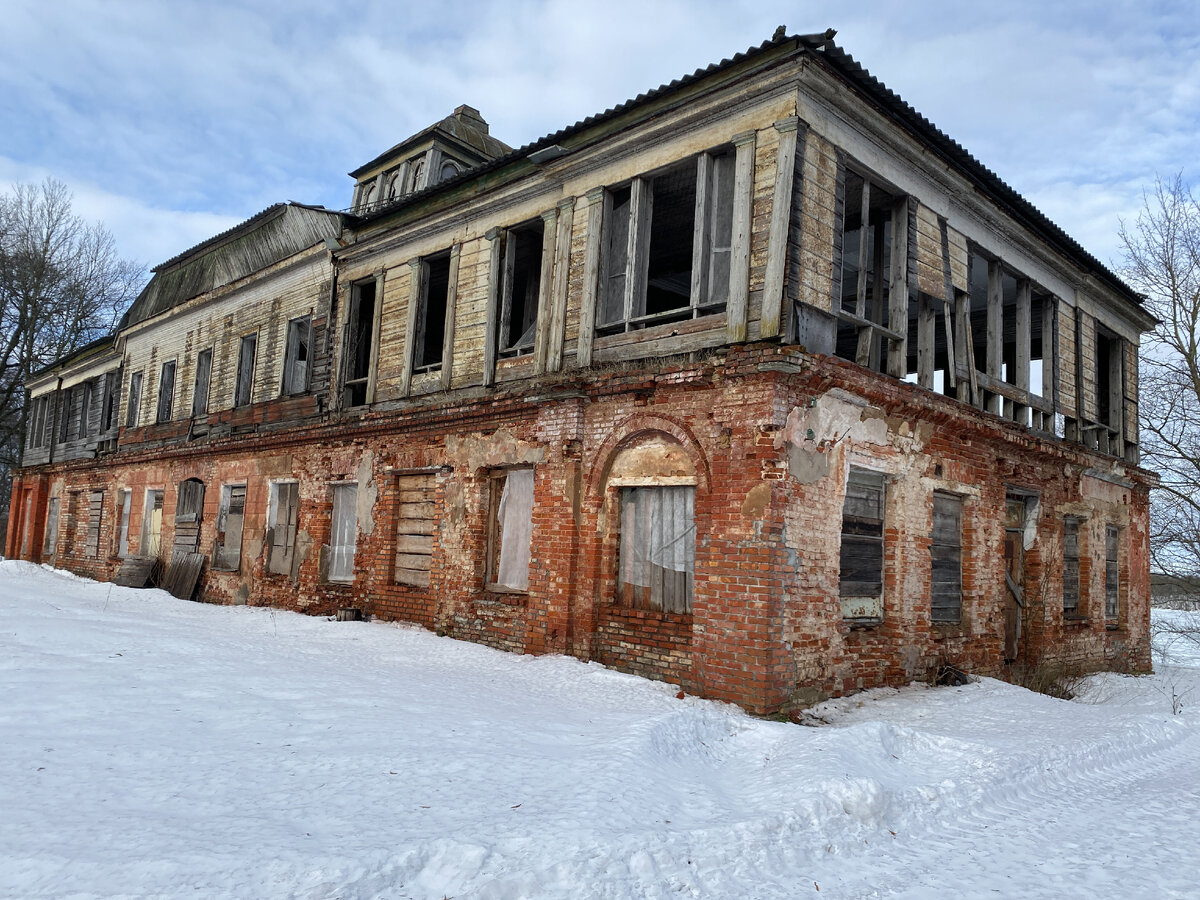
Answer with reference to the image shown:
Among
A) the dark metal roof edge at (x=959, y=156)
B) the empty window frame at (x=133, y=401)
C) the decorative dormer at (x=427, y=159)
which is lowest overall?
the empty window frame at (x=133, y=401)

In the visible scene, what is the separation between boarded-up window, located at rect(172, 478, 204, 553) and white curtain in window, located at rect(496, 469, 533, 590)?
884 cm

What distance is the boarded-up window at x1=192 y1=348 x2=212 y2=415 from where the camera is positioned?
57.3 ft

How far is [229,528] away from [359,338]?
483 centimetres

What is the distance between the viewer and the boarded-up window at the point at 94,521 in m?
20.0

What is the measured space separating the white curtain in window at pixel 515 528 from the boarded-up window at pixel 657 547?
162 cm

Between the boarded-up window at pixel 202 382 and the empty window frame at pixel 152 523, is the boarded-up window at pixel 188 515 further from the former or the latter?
the boarded-up window at pixel 202 382

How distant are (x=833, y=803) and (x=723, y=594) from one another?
285cm

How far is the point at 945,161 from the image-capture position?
9898 millimetres

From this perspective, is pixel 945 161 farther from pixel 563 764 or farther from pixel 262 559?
pixel 262 559

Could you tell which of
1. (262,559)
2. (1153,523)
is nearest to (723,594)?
(262,559)

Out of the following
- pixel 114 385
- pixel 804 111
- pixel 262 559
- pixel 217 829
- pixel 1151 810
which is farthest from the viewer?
pixel 114 385

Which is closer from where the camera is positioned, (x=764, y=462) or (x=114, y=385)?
(x=764, y=462)

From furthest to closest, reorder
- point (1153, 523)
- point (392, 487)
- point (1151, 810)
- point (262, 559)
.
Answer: point (1153, 523), point (262, 559), point (392, 487), point (1151, 810)

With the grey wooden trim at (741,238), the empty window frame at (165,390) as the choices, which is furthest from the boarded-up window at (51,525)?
the grey wooden trim at (741,238)
